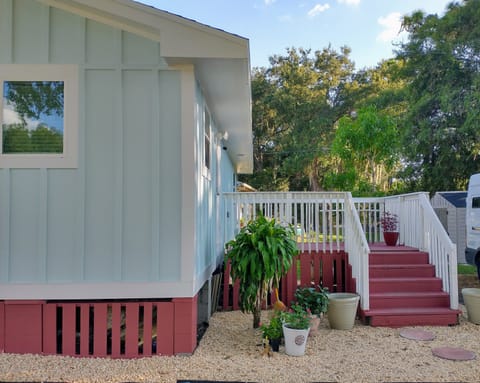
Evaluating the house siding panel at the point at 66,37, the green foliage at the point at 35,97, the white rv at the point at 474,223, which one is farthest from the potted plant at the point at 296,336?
the white rv at the point at 474,223

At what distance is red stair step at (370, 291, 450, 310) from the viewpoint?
5.63m

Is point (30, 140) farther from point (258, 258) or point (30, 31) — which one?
point (258, 258)

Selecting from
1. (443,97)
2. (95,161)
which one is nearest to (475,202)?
(443,97)

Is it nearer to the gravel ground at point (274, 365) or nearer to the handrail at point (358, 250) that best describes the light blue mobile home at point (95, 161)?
the gravel ground at point (274, 365)

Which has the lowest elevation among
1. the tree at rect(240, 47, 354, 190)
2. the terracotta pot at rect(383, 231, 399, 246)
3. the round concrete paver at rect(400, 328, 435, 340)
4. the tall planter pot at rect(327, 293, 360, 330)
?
the round concrete paver at rect(400, 328, 435, 340)

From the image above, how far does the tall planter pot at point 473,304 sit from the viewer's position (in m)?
5.39

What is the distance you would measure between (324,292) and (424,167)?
33.0 feet

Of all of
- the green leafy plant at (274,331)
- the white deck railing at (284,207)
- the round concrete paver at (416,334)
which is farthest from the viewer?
the white deck railing at (284,207)

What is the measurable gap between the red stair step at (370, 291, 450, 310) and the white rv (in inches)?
104

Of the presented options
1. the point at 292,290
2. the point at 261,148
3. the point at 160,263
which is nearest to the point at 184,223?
the point at 160,263

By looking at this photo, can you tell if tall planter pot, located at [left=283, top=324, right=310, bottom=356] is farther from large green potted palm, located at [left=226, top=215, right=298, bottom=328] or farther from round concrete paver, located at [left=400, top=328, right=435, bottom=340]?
round concrete paver, located at [left=400, top=328, right=435, bottom=340]

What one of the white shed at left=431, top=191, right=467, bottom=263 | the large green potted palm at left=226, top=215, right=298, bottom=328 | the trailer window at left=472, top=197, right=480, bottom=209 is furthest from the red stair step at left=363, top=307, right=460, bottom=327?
the white shed at left=431, top=191, right=467, bottom=263

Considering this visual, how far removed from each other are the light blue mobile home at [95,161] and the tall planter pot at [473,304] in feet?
12.9

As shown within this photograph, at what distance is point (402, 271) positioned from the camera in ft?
20.3
